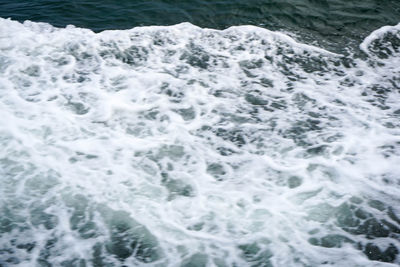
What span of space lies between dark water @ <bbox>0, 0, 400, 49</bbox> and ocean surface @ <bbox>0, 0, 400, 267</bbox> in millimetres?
63

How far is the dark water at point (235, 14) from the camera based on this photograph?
1020cm

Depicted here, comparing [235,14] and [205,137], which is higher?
[235,14]

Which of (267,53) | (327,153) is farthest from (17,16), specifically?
(327,153)

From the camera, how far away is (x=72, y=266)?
4.87 meters

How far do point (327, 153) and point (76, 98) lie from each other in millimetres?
5364

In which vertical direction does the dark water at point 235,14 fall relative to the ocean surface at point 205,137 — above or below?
above

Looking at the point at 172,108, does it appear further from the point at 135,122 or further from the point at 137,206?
the point at 137,206

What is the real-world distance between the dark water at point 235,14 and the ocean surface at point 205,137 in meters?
0.06

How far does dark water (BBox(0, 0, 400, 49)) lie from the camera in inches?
402

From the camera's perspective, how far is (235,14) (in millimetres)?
11195

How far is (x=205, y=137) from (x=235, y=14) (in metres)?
5.68

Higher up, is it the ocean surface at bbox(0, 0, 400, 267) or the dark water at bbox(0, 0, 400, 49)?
the dark water at bbox(0, 0, 400, 49)

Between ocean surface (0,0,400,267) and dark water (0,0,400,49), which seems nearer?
ocean surface (0,0,400,267)

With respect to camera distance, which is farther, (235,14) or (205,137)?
(235,14)
